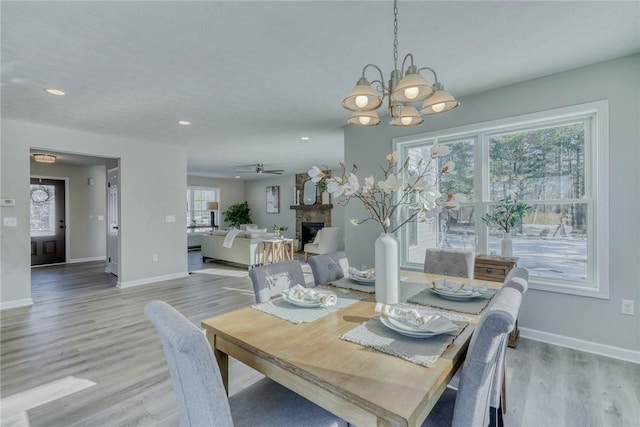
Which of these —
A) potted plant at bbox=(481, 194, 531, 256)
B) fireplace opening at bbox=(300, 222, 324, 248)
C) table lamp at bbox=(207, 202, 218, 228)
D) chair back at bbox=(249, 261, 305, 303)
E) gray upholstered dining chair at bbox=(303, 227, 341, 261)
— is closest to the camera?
chair back at bbox=(249, 261, 305, 303)

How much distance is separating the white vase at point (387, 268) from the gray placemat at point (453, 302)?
0.58 ft

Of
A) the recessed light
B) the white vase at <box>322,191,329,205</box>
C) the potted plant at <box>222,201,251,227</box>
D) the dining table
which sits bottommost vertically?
the dining table

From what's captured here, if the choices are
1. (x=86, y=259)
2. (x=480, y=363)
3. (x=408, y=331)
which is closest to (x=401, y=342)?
(x=408, y=331)

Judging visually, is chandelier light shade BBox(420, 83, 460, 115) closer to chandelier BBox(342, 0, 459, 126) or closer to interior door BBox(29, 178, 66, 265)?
chandelier BBox(342, 0, 459, 126)

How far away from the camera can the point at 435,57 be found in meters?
2.49

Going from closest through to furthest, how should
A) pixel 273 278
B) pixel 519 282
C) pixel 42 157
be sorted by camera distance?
pixel 519 282
pixel 273 278
pixel 42 157

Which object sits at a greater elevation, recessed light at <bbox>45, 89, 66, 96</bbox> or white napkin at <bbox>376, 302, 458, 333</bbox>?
recessed light at <bbox>45, 89, 66, 96</bbox>

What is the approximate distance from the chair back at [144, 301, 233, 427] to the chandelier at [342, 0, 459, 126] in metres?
1.34

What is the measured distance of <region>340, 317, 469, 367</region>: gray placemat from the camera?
3.46ft

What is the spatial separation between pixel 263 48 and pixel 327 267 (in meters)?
1.74

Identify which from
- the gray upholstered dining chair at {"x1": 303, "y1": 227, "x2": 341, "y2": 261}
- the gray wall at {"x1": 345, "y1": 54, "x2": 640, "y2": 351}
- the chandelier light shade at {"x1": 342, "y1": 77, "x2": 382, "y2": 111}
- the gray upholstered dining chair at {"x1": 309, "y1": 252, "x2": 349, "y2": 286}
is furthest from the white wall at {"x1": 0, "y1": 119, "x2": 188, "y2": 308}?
the gray wall at {"x1": 345, "y1": 54, "x2": 640, "y2": 351}

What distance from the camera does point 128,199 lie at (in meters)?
5.11

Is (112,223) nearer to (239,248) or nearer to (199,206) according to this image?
(239,248)

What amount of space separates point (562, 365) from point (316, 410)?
7.67ft
